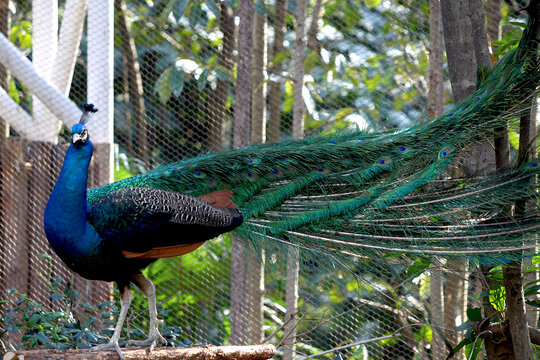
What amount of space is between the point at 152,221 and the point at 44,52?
236 centimetres

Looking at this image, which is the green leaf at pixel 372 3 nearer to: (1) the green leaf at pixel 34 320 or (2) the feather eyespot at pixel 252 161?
(2) the feather eyespot at pixel 252 161

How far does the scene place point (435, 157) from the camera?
3.00 metres

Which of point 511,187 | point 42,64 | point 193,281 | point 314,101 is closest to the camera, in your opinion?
point 511,187

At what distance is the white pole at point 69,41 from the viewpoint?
14.9 feet

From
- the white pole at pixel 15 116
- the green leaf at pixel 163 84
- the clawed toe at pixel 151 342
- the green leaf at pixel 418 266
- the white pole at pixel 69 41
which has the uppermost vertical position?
the white pole at pixel 69 41

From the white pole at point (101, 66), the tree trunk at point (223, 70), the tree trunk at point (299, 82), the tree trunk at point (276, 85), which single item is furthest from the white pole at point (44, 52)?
the tree trunk at point (299, 82)

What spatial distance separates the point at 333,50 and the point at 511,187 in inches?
116

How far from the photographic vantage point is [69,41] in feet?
14.9

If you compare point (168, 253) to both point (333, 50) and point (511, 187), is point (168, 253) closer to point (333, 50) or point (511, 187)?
point (511, 187)

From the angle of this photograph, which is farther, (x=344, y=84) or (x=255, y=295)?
(x=344, y=84)

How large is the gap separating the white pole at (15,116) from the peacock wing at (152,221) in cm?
195

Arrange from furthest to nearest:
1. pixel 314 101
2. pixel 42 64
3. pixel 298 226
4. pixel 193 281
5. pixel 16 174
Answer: pixel 314 101, pixel 193 281, pixel 42 64, pixel 16 174, pixel 298 226

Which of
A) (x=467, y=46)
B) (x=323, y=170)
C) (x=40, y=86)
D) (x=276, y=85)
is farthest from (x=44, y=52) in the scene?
(x=467, y=46)

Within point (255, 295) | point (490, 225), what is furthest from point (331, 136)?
point (255, 295)
